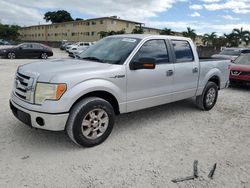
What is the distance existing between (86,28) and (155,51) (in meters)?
60.3

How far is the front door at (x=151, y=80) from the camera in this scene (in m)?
4.21

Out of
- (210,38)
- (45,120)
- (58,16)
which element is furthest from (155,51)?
(58,16)

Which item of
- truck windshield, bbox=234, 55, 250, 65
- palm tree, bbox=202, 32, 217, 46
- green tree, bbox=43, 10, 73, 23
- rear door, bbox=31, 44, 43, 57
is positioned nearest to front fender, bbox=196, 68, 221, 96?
truck windshield, bbox=234, 55, 250, 65

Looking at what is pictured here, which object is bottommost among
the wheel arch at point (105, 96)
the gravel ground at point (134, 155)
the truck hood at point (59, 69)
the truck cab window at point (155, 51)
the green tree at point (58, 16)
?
the gravel ground at point (134, 155)

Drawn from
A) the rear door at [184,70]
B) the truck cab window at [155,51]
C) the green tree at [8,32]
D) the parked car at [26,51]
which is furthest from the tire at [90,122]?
the green tree at [8,32]

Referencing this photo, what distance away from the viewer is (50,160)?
11.2 feet

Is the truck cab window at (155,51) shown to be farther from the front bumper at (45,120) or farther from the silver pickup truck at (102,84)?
the front bumper at (45,120)

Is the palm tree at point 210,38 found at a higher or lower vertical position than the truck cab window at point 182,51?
higher

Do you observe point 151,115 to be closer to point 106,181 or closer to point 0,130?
point 106,181

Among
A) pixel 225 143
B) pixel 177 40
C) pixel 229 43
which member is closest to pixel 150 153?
pixel 225 143

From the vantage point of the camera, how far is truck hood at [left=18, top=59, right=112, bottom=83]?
11.2ft

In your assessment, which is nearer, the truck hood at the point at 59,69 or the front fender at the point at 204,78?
the truck hood at the point at 59,69

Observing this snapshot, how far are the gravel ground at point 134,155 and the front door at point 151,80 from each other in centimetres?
59

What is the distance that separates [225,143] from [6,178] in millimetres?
3409
